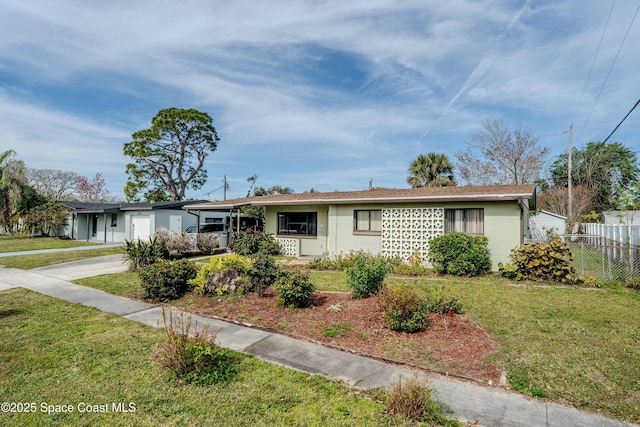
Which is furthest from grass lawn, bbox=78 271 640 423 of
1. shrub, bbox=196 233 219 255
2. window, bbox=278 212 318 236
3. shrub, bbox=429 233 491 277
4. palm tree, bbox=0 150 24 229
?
palm tree, bbox=0 150 24 229

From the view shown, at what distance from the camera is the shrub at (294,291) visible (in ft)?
21.1

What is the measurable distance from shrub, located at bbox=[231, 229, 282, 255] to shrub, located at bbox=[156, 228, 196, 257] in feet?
8.23

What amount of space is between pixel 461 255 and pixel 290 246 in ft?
27.4

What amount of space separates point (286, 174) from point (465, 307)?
3392 cm

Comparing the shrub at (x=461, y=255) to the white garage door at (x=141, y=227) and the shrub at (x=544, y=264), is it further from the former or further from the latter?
the white garage door at (x=141, y=227)

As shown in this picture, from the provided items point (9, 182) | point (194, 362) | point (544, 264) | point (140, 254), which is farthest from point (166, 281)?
point (9, 182)

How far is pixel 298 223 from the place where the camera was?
16578 millimetres

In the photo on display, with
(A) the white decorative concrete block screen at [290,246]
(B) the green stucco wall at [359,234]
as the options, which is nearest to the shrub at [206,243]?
(B) the green stucco wall at [359,234]

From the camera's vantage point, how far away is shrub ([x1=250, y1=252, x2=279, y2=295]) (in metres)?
7.71

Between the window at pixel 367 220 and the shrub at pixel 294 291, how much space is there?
24.6ft

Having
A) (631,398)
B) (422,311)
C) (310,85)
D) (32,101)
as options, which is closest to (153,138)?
(32,101)

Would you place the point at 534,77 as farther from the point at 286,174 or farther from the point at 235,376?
the point at 286,174

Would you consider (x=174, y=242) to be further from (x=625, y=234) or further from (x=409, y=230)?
(x=625, y=234)

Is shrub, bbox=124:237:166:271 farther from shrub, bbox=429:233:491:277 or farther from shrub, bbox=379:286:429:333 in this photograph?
shrub, bbox=429:233:491:277
